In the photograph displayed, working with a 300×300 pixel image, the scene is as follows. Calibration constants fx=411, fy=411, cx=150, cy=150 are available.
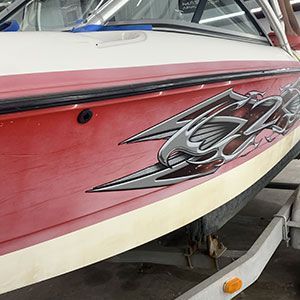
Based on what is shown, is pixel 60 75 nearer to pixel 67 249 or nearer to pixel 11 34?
pixel 11 34

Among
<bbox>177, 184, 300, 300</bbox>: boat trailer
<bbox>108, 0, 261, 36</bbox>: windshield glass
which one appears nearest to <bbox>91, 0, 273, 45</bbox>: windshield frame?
<bbox>108, 0, 261, 36</bbox>: windshield glass

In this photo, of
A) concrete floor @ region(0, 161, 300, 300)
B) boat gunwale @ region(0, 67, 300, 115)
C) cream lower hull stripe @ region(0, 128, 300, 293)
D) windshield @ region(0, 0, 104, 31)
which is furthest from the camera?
concrete floor @ region(0, 161, 300, 300)

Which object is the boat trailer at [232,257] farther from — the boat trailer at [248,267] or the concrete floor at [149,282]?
the concrete floor at [149,282]

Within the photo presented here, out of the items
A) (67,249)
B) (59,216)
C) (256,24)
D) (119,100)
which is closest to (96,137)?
(119,100)

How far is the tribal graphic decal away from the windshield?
679mm

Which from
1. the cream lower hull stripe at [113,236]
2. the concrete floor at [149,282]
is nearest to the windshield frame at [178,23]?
the cream lower hull stripe at [113,236]

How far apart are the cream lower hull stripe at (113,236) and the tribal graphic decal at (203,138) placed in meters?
0.08

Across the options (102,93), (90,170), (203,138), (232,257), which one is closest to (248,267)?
(232,257)

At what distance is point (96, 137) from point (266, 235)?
106 cm

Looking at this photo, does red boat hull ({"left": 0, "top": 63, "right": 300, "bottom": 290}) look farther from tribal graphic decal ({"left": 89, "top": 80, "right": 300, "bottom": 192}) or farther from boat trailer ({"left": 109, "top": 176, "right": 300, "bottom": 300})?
boat trailer ({"left": 109, "top": 176, "right": 300, "bottom": 300})

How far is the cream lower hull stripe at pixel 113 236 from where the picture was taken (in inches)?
45.3

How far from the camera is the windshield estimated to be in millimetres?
1742

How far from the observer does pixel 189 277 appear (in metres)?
2.52

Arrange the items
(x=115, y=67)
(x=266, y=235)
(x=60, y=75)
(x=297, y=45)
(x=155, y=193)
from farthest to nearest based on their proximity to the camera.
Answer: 1. (x=297, y=45)
2. (x=266, y=235)
3. (x=155, y=193)
4. (x=115, y=67)
5. (x=60, y=75)
